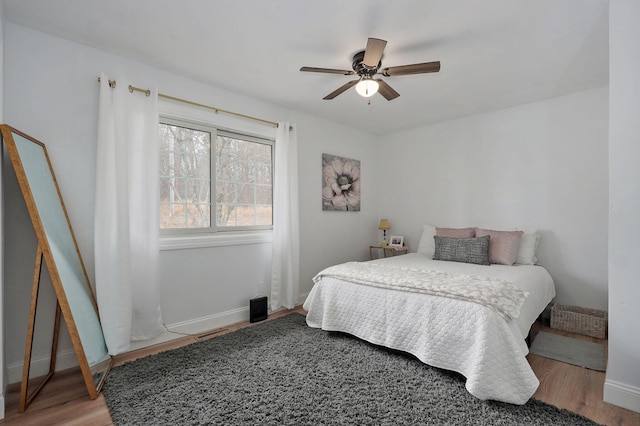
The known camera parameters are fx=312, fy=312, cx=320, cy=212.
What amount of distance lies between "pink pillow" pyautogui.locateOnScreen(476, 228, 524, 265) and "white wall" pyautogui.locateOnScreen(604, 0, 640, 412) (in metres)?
1.46

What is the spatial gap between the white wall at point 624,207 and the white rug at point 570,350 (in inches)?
20.1

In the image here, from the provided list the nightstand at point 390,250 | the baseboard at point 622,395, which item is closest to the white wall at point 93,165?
the nightstand at point 390,250

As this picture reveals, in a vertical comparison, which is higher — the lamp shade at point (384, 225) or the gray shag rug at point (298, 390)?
the lamp shade at point (384, 225)

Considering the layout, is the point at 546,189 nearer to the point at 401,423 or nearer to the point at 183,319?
the point at 401,423

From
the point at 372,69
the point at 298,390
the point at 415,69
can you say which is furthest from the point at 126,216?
the point at 415,69

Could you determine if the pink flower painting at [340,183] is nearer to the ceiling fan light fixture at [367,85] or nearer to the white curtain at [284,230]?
the white curtain at [284,230]

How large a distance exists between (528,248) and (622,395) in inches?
72.1

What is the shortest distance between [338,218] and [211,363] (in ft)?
8.34

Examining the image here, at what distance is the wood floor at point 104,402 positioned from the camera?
67.1 inches

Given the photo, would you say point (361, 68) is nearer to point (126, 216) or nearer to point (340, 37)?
point (340, 37)

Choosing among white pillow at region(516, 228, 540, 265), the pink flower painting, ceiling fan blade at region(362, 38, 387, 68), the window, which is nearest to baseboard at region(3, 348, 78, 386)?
the window

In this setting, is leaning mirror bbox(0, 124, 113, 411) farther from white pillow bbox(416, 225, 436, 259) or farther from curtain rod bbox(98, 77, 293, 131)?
white pillow bbox(416, 225, 436, 259)

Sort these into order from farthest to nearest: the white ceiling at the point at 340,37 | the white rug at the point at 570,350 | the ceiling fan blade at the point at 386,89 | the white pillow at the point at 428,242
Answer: the white pillow at the point at 428,242 < the ceiling fan blade at the point at 386,89 < the white rug at the point at 570,350 < the white ceiling at the point at 340,37

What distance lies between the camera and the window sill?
2.83 meters
